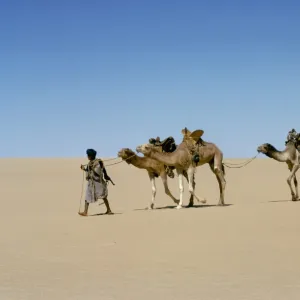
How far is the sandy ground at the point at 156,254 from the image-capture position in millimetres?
6832

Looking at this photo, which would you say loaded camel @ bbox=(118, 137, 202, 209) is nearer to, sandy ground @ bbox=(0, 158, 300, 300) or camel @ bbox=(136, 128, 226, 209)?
camel @ bbox=(136, 128, 226, 209)

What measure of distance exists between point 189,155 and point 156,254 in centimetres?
701

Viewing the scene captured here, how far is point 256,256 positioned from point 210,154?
797 cm

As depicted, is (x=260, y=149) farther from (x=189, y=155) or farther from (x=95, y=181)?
(x=95, y=181)

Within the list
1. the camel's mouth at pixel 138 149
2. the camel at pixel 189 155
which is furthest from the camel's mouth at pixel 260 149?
the camel's mouth at pixel 138 149

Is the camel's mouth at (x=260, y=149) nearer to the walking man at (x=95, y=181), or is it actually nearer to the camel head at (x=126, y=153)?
the camel head at (x=126, y=153)

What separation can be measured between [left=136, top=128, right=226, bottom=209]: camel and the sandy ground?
1233 millimetres

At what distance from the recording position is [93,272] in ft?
26.1

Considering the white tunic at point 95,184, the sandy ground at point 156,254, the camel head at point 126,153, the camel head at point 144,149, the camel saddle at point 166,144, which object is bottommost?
the sandy ground at point 156,254

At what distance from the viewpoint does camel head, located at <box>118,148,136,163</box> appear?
15.3m

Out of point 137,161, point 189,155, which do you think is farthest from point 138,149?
point 189,155

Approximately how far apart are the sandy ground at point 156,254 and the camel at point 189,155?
1.23 meters

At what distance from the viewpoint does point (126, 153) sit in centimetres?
1544

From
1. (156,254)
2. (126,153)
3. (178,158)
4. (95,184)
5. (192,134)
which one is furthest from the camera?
(192,134)
